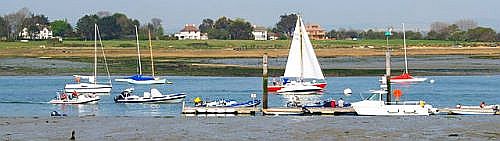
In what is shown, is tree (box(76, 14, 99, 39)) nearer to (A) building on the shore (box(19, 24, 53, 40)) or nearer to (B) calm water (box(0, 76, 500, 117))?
(A) building on the shore (box(19, 24, 53, 40))

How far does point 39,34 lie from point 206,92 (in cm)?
13218

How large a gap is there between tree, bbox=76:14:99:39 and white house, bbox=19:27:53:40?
5.41 meters

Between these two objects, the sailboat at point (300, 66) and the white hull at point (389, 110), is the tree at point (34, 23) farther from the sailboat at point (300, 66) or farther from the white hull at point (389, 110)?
the white hull at point (389, 110)

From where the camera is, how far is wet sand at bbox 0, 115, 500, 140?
32094 mm

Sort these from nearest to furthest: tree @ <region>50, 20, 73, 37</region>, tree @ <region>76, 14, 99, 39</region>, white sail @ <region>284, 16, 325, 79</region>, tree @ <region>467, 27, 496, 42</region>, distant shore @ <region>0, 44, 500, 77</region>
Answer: white sail @ <region>284, 16, 325, 79</region> → distant shore @ <region>0, 44, 500, 77</region> → tree @ <region>76, 14, 99, 39</region> → tree @ <region>50, 20, 73, 37</region> → tree @ <region>467, 27, 496, 42</region>

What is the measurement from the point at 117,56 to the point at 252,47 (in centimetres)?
3966

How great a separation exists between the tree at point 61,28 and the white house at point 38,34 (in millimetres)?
1246

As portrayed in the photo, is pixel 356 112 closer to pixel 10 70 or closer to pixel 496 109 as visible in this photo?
pixel 496 109

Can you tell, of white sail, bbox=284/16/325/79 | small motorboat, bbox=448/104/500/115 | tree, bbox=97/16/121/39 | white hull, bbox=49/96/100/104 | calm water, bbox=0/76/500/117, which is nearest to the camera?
small motorboat, bbox=448/104/500/115

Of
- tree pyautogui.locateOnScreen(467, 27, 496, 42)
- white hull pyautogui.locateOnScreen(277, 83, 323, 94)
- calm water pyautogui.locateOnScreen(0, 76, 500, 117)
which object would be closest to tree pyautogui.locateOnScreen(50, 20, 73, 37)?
tree pyautogui.locateOnScreen(467, 27, 496, 42)

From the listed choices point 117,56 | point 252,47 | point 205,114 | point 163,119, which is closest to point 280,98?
point 205,114

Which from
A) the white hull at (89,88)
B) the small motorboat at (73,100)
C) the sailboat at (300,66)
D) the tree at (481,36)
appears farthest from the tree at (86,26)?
the small motorboat at (73,100)

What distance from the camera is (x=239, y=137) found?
32.0m

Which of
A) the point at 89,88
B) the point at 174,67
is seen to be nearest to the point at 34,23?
the point at 174,67
